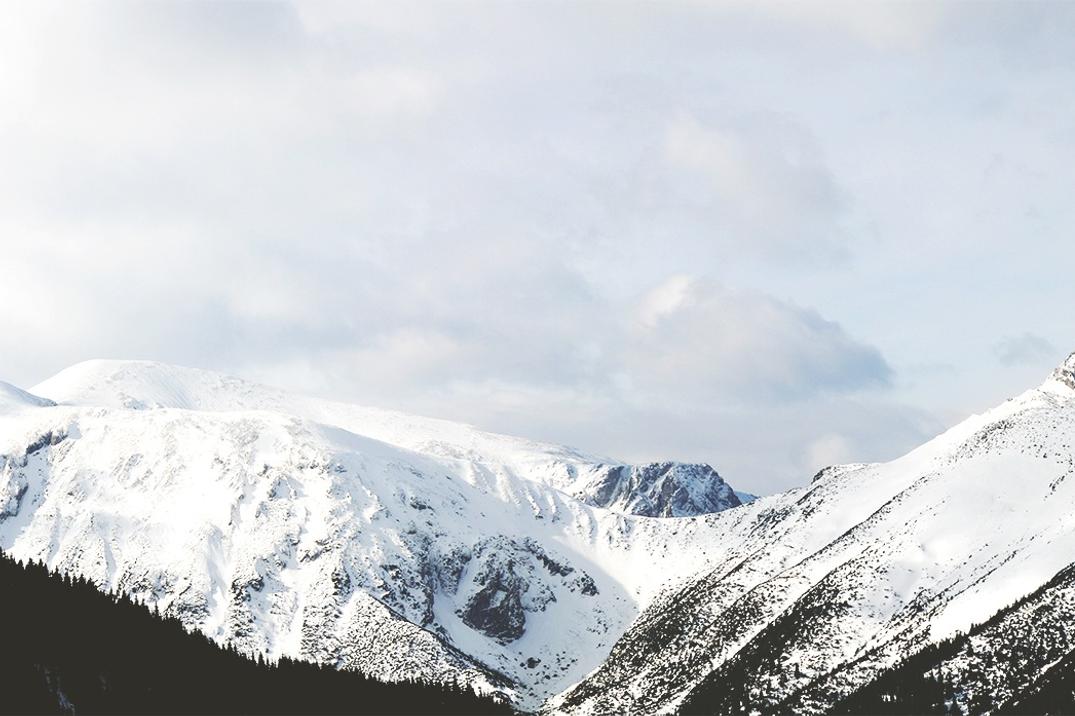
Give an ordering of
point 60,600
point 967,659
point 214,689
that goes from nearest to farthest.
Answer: point 60,600, point 214,689, point 967,659

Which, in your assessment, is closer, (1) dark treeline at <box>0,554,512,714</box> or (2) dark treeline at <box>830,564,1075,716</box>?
(1) dark treeline at <box>0,554,512,714</box>

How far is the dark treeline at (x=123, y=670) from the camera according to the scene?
5172 inches

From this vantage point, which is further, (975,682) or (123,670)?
(975,682)

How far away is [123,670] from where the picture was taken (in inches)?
5807

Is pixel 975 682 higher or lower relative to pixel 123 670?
higher

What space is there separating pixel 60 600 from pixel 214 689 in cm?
2719

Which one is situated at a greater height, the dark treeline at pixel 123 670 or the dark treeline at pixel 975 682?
the dark treeline at pixel 975 682

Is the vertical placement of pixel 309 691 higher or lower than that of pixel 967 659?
lower

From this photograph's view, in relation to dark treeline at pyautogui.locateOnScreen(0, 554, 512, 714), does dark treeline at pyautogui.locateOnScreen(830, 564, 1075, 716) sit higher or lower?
higher

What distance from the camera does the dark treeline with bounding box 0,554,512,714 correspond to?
431ft

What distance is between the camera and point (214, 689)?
16612cm

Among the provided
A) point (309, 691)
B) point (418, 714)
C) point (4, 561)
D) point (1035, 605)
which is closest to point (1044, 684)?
point (1035, 605)

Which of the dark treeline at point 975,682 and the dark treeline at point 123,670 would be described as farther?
the dark treeline at point 975,682

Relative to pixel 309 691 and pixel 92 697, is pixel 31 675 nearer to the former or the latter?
pixel 92 697
